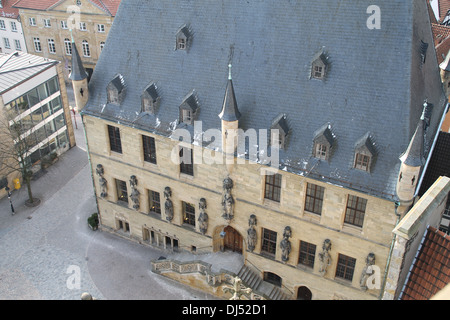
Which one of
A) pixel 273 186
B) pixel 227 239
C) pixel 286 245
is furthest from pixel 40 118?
pixel 286 245

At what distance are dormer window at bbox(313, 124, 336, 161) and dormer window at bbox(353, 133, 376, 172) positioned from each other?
5.34 feet

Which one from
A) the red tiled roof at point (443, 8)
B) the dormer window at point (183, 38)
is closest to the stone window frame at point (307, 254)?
the dormer window at point (183, 38)

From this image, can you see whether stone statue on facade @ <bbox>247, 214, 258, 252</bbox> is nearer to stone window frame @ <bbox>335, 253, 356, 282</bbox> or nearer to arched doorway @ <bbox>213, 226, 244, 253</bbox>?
arched doorway @ <bbox>213, 226, 244, 253</bbox>

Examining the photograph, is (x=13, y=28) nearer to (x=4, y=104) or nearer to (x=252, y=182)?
(x=4, y=104)

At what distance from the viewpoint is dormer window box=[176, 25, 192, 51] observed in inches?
1400

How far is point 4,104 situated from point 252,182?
1046 inches

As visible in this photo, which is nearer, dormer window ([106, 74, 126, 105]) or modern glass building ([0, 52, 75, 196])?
dormer window ([106, 74, 126, 105])

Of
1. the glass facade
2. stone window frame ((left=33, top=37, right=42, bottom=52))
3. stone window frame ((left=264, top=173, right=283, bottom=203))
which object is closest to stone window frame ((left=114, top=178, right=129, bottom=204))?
the glass facade

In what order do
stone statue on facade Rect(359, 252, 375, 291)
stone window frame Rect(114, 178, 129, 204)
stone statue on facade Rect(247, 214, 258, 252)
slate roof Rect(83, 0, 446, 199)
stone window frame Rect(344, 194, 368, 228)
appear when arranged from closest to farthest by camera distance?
slate roof Rect(83, 0, 446, 199) < stone window frame Rect(344, 194, 368, 228) < stone statue on facade Rect(359, 252, 375, 291) < stone statue on facade Rect(247, 214, 258, 252) < stone window frame Rect(114, 178, 129, 204)

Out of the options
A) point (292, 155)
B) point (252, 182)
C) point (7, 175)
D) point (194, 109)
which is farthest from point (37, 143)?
point (292, 155)

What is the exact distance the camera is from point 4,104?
155ft

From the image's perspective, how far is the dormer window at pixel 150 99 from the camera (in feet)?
119

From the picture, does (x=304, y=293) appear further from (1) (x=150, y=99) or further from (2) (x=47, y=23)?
(2) (x=47, y=23)

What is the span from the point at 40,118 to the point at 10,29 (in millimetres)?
29342
